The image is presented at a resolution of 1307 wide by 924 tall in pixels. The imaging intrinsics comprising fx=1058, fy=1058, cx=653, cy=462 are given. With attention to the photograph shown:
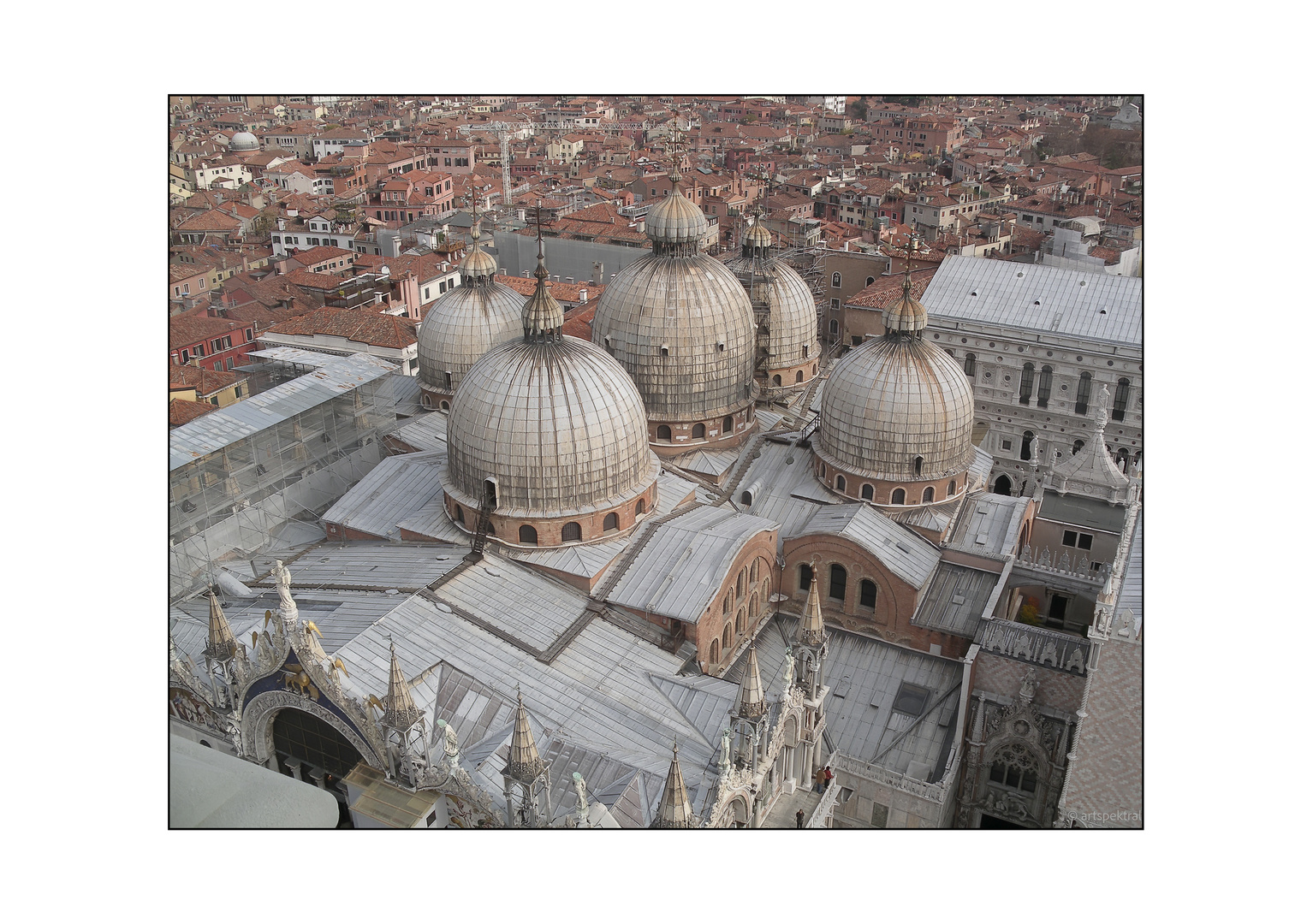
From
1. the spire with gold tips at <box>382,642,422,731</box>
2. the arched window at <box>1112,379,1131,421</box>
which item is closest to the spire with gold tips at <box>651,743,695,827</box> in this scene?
the spire with gold tips at <box>382,642,422,731</box>

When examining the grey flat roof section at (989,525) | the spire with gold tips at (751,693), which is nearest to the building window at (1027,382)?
the grey flat roof section at (989,525)

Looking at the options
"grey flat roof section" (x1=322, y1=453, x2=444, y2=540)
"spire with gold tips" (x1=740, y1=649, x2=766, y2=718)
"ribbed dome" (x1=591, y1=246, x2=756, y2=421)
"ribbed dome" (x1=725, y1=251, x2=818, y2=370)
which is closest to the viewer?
"spire with gold tips" (x1=740, y1=649, x2=766, y2=718)

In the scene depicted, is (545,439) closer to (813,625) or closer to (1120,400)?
(813,625)

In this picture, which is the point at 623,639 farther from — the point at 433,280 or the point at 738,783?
the point at 433,280

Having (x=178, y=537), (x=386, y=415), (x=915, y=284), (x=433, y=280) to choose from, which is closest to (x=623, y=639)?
(x=178, y=537)

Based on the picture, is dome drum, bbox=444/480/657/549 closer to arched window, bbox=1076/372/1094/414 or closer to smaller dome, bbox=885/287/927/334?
smaller dome, bbox=885/287/927/334

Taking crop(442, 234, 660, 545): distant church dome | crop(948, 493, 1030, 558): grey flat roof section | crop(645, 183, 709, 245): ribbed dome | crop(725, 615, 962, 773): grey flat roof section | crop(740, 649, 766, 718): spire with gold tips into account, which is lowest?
crop(725, 615, 962, 773): grey flat roof section

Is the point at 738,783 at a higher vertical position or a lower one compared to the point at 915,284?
lower

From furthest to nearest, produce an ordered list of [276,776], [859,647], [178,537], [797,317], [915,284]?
1. [915,284]
2. [797,317]
3. [859,647]
4. [178,537]
5. [276,776]
